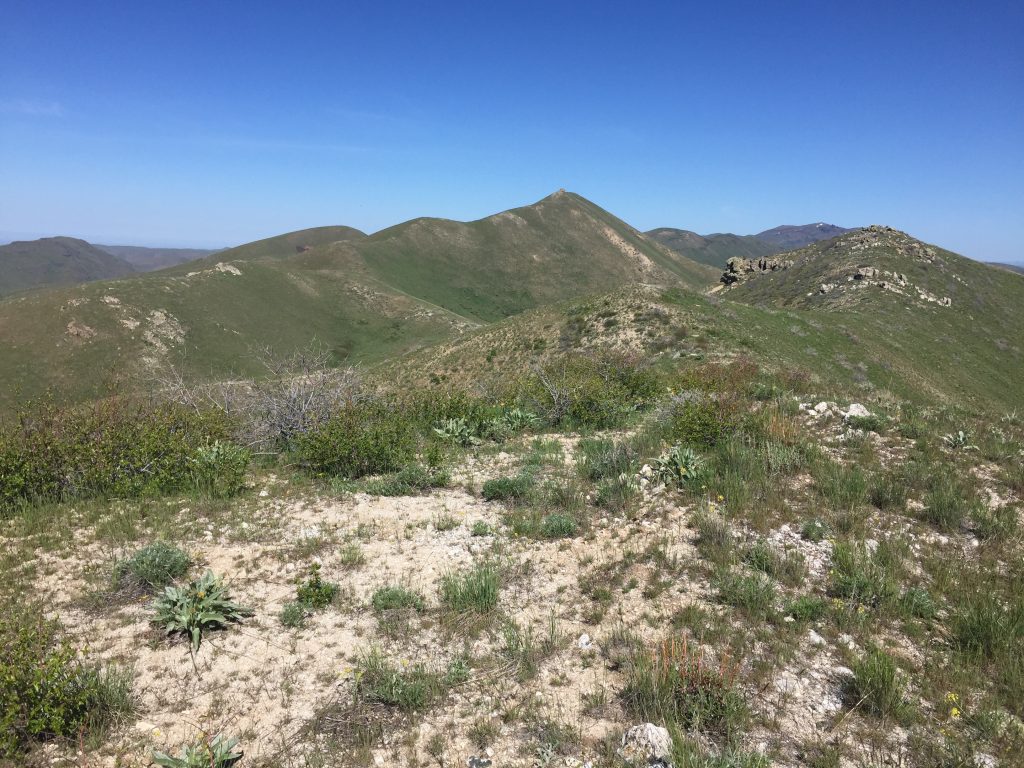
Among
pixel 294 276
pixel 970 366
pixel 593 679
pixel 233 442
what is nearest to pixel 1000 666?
pixel 593 679

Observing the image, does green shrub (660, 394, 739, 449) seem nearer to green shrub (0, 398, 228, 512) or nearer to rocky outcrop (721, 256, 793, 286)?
green shrub (0, 398, 228, 512)

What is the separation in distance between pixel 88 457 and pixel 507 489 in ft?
23.0

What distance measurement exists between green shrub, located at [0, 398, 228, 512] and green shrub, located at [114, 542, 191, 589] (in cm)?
266

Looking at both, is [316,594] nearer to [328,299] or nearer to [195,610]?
[195,610]

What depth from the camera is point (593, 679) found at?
4.50 m

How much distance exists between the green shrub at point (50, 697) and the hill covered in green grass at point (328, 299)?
26.1ft

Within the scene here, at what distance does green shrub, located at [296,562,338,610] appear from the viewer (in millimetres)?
5621

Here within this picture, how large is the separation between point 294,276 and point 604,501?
87.2m

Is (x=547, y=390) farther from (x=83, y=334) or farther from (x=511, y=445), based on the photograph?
(x=83, y=334)

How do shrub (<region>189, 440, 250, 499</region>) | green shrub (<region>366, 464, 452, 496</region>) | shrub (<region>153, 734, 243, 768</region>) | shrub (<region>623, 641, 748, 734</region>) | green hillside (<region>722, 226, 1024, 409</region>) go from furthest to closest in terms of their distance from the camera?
green hillside (<region>722, 226, 1024, 409</region>) → green shrub (<region>366, 464, 452, 496</region>) → shrub (<region>189, 440, 250, 499</region>) → shrub (<region>623, 641, 748, 734</region>) → shrub (<region>153, 734, 243, 768</region>)

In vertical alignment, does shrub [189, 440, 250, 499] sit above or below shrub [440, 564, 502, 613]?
above

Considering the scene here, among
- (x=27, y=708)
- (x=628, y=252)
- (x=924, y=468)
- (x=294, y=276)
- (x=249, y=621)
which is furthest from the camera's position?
(x=628, y=252)

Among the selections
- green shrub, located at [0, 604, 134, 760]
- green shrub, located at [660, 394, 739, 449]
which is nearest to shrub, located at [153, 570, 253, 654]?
green shrub, located at [0, 604, 134, 760]

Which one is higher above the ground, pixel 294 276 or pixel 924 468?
pixel 294 276
